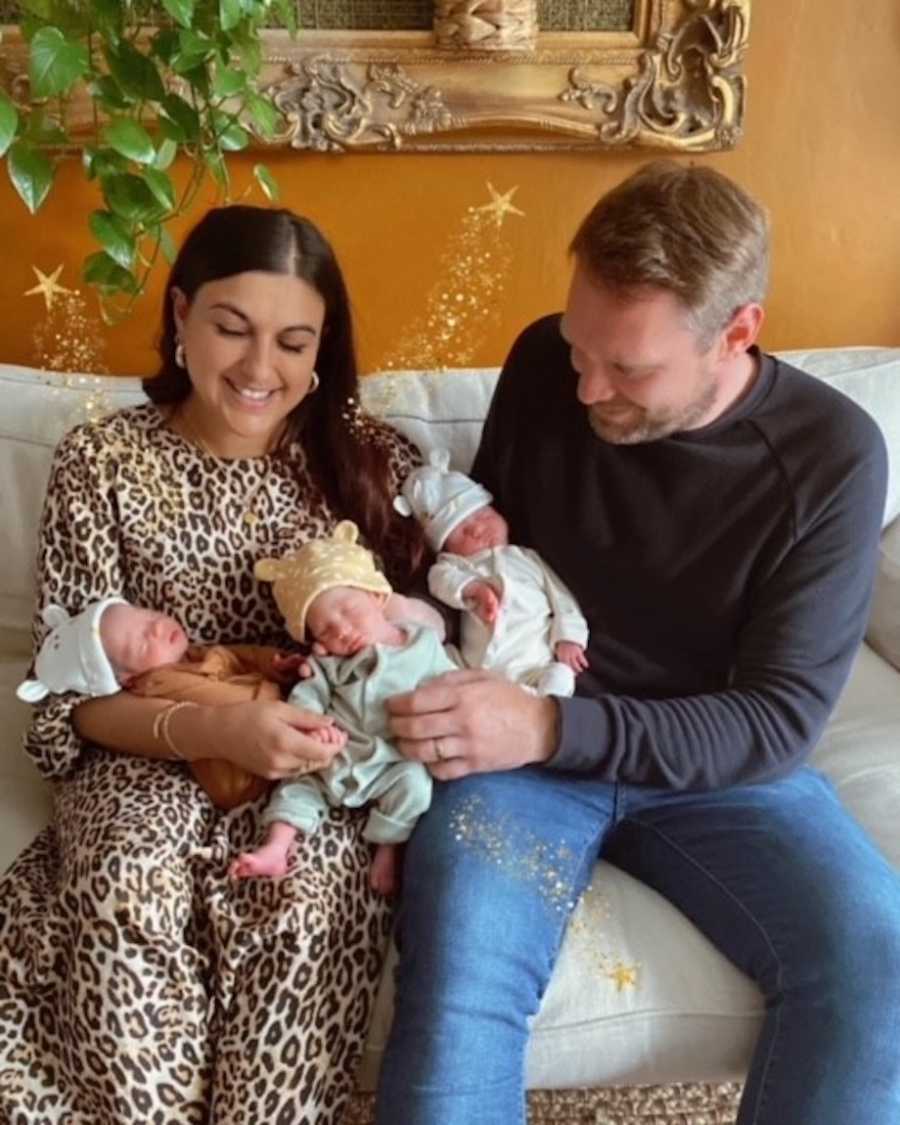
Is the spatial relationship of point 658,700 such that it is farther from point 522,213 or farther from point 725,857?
point 522,213

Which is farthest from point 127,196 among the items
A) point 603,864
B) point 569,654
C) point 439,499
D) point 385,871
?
point 603,864

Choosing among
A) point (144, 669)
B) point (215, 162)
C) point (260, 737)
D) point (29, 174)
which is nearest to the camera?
point (260, 737)

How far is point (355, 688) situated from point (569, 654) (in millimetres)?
298

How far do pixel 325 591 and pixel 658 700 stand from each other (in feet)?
1.42

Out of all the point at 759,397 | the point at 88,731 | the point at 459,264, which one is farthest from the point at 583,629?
the point at 459,264

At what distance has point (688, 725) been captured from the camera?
1.38 metres

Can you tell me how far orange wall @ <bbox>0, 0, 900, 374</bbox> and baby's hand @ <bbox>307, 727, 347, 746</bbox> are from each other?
100cm

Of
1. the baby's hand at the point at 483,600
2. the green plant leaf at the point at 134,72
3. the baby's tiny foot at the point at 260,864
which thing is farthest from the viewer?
the green plant leaf at the point at 134,72

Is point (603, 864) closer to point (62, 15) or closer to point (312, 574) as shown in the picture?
point (312, 574)

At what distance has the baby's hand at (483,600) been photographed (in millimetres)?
1515

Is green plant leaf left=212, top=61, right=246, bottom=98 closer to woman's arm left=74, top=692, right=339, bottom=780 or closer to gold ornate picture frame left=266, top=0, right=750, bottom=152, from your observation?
gold ornate picture frame left=266, top=0, right=750, bottom=152

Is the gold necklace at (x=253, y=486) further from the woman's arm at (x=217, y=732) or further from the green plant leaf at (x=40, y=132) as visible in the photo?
the green plant leaf at (x=40, y=132)

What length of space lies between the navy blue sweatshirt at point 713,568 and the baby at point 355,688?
19 cm

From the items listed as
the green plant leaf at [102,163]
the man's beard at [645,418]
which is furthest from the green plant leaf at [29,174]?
the man's beard at [645,418]
